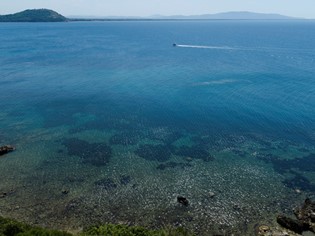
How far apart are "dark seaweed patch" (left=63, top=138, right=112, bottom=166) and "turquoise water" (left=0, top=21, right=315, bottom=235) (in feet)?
0.72

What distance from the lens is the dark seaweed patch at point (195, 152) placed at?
63.8 m

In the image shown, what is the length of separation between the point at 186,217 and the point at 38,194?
2536cm

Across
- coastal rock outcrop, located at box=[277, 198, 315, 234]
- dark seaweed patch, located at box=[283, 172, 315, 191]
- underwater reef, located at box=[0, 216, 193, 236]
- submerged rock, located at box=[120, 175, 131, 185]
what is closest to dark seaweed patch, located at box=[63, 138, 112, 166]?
submerged rock, located at box=[120, 175, 131, 185]

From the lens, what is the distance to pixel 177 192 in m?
52.2

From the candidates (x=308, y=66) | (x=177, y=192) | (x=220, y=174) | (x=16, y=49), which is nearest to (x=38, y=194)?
(x=177, y=192)

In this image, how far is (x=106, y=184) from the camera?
178 feet

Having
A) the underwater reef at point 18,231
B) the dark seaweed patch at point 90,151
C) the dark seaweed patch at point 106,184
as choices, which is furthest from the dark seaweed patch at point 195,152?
the underwater reef at point 18,231

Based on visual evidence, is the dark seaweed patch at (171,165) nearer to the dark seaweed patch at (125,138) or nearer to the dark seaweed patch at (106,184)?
the dark seaweed patch at (106,184)

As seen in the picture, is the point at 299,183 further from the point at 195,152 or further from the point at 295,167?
the point at 195,152

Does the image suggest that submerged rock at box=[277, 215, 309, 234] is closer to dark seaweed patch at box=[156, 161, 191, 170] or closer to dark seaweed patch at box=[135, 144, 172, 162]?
dark seaweed patch at box=[156, 161, 191, 170]

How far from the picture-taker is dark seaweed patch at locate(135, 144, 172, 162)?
63.4 metres

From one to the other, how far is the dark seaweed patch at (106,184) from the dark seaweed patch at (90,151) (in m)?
6.27

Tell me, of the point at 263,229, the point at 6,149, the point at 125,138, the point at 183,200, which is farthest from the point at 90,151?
the point at 263,229

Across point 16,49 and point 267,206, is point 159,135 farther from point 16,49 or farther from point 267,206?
point 16,49
